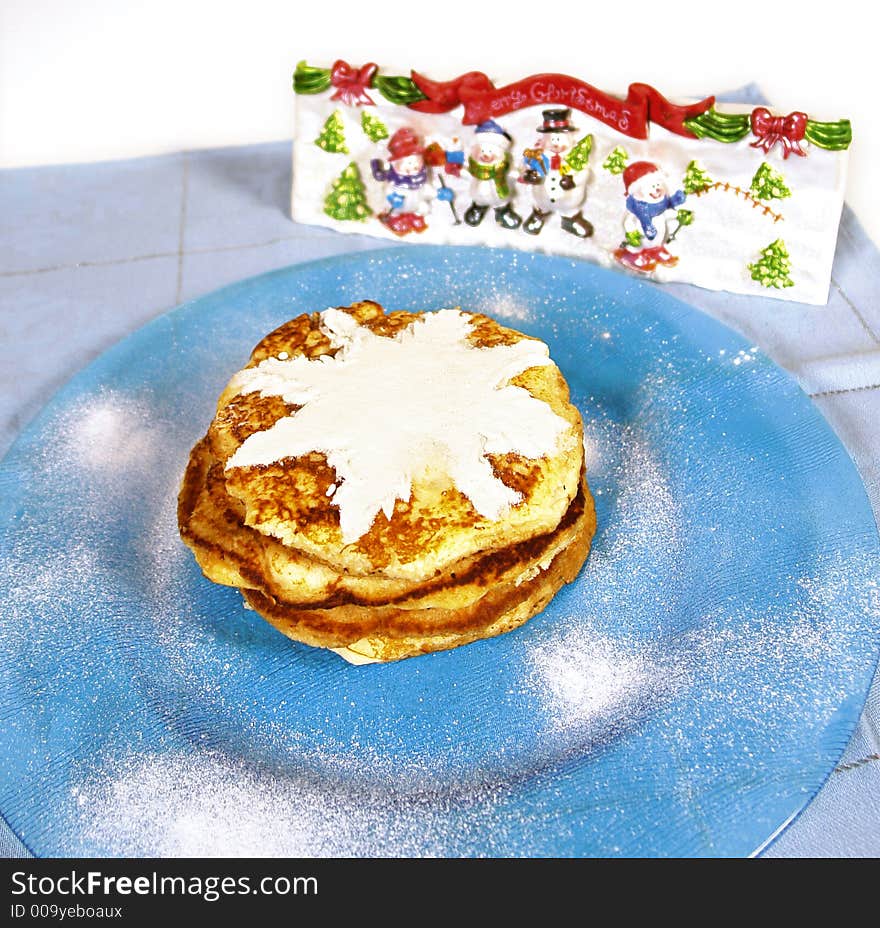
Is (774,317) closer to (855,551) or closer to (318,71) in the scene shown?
(855,551)

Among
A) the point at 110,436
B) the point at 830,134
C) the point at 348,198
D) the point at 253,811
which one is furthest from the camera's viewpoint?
the point at 348,198

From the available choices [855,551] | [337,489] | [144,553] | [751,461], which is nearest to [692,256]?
[751,461]

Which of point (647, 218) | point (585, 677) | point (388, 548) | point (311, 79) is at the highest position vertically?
point (311, 79)

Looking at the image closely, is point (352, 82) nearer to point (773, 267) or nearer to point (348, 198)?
point (348, 198)

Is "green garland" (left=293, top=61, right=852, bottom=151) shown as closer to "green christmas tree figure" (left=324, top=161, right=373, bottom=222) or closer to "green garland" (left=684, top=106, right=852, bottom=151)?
"green garland" (left=684, top=106, right=852, bottom=151)

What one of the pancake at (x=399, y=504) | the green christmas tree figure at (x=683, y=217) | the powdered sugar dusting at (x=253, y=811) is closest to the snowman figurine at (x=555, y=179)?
the green christmas tree figure at (x=683, y=217)

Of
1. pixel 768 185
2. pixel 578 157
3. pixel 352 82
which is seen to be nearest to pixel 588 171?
pixel 578 157
